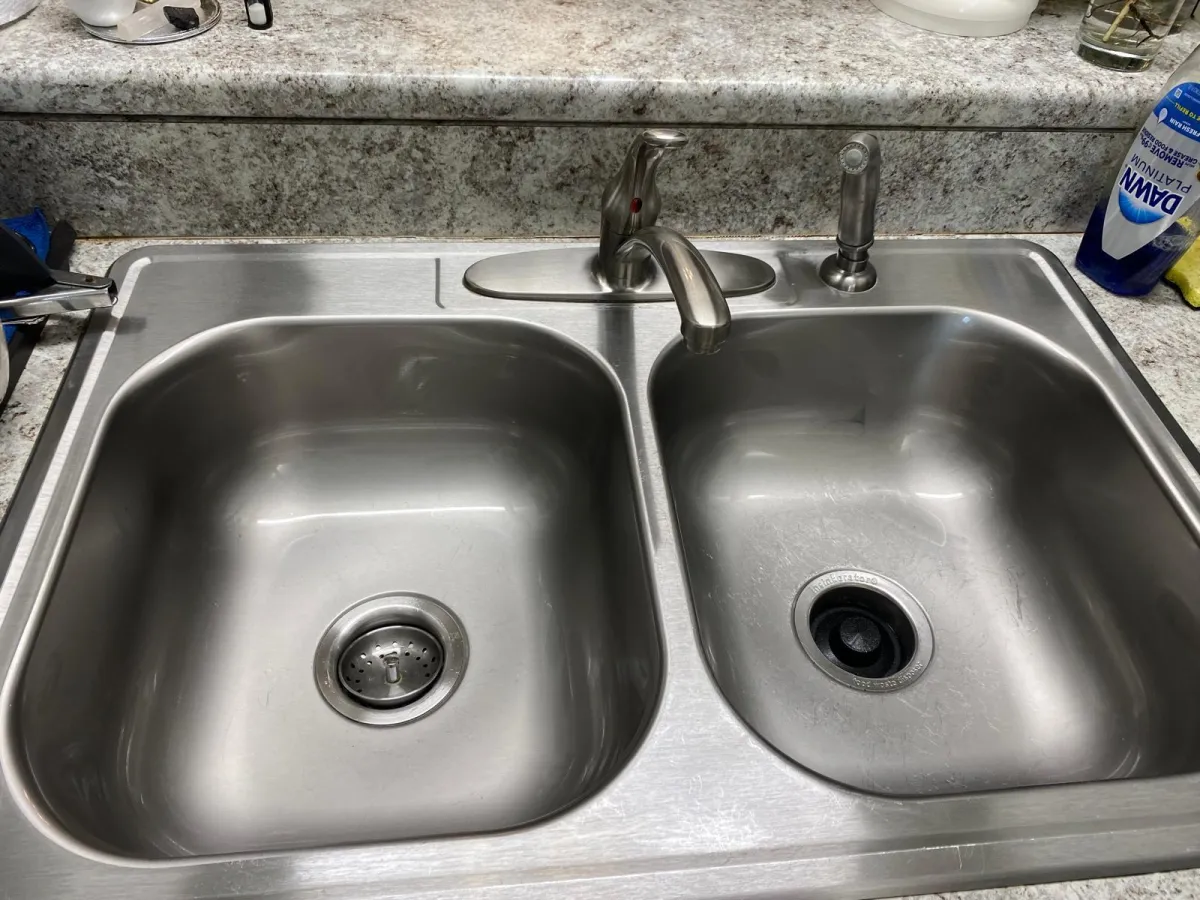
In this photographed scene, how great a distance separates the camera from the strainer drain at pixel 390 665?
0.71 metres

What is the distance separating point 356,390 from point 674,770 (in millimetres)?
466

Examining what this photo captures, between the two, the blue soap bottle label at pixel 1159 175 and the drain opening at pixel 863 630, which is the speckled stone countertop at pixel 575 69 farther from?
the drain opening at pixel 863 630

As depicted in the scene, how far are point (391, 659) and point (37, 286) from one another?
0.42 metres

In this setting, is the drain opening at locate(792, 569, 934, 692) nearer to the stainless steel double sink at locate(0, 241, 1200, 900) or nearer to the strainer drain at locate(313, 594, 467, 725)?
the stainless steel double sink at locate(0, 241, 1200, 900)

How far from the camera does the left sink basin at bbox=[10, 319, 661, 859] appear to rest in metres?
0.59

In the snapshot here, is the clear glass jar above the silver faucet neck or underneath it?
above

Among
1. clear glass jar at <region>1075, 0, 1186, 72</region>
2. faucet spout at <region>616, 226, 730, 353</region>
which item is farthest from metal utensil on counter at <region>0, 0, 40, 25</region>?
clear glass jar at <region>1075, 0, 1186, 72</region>

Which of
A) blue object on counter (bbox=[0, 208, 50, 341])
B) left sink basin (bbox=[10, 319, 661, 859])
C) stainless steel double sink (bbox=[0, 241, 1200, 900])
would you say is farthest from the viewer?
blue object on counter (bbox=[0, 208, 50, 341])

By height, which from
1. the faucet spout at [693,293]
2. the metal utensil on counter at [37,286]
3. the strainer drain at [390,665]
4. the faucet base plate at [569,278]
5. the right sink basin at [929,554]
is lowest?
the strainer drain at [390,665]

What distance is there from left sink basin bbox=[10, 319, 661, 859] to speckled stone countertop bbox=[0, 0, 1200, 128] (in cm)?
19

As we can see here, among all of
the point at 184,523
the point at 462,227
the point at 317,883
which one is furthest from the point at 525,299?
the point at 317,883

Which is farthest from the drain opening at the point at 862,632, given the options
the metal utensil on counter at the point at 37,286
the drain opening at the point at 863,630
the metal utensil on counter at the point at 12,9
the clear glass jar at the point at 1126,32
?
the metal utensil on counter at the point at 12,9

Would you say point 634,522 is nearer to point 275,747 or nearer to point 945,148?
point 275,747

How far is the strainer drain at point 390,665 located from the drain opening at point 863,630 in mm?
334
